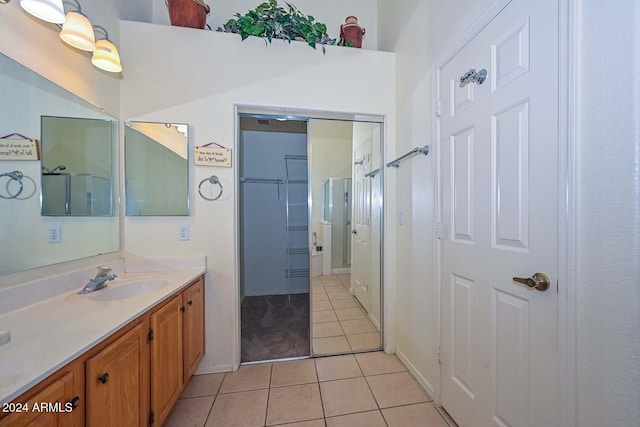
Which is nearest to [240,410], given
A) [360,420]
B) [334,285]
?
[360,420]

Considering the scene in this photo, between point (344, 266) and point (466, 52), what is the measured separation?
2696mm

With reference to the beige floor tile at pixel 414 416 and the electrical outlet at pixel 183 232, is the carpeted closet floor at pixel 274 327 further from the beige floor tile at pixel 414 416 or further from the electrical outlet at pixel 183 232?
the electrical outlet at pixel 183 232

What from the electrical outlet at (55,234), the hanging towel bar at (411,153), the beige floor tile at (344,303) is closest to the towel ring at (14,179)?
the electrical outlet at (55,234)

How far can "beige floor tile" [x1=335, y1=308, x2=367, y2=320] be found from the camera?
2.63 meters

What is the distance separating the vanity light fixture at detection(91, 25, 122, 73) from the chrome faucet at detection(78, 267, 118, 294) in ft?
4.13

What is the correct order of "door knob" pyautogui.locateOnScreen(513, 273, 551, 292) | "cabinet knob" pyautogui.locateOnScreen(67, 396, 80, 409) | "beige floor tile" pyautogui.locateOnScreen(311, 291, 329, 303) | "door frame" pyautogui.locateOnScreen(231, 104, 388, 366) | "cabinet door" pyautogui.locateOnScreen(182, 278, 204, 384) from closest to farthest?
"cabinet knob" pyautogui.locateOnScreen(67, 396, 80, 409), "door knob" pyautogui.locateOnScreen(513, 273, 551, 292), "cabinet door" pyautogui.locateOnScreen(182, 278, 204, 384), "door frame" pyautogui.locateOnScreen(231, 104, 388, 366), "beige floor tile" pyautogui.locateOnScreen(311, 291, 329, 303)

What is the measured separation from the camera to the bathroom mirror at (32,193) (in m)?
1.07

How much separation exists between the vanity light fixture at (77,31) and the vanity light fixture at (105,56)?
4.6 inches

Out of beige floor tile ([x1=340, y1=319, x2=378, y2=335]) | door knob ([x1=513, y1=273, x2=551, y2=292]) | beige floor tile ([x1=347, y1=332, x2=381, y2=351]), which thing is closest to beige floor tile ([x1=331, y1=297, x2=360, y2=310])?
beige floor tile ([x1=340, y1=319, x2=378, y2=335])

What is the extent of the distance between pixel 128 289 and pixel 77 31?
147 centimetres

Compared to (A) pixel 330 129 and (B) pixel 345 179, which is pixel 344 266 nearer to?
(B) pixel 345 179

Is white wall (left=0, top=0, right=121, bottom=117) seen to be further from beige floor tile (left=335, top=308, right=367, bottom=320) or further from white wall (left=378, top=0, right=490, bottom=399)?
beige floor tile (left=335, top=308, right=367, bottom=320)

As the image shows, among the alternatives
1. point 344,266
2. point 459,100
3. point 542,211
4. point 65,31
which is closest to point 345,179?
point 344,266

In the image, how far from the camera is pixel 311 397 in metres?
Answer: 1.63
